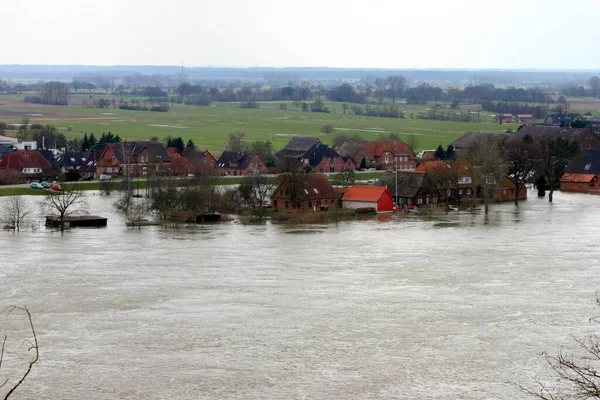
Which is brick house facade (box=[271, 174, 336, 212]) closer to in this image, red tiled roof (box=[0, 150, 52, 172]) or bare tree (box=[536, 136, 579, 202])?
bare tree (box=[536, 136, 579, 202])

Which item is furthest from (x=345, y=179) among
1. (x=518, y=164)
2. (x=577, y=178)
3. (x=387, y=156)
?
(x=387, y=156)

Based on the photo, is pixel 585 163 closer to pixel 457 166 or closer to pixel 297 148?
pixel 457 166

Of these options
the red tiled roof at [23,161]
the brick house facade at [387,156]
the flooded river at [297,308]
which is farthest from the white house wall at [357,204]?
the brick house facade at [387,156]

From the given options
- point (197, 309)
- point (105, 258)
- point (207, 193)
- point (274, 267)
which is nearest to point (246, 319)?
point (197, 309)

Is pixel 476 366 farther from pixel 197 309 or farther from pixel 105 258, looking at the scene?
pixel 105 258

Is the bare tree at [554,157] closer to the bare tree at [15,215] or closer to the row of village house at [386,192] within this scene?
the row of village house at [386,192]

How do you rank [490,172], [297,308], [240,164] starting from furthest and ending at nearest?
[240,164]
[490,172]
[297,308]
